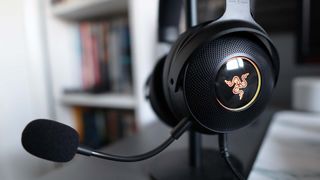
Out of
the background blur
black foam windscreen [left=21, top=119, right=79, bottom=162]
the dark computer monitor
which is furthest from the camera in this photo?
the background blur

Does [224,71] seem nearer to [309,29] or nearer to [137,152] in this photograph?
[137,152]

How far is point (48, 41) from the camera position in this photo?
98 centimetres

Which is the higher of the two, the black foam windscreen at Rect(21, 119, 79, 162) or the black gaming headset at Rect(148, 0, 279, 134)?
the black gaming headset at Rect(148, 0, 279, 134)

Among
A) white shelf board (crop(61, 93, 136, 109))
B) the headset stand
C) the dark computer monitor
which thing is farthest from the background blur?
the headset stand

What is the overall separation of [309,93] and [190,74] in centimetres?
56

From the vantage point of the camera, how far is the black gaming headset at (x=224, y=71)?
0.27 meters

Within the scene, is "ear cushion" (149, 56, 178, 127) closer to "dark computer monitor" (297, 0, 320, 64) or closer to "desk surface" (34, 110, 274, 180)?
"desk surface" (34, 110, 274, 180)

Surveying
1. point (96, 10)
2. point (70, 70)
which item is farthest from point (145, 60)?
point (70, 70)

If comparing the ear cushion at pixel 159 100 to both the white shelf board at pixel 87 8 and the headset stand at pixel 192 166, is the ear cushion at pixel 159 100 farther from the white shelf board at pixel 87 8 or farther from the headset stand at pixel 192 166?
the white shelf board at pixel 87 8

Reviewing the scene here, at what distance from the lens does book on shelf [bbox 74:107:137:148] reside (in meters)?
0.98

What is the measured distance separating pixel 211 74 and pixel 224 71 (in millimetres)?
17

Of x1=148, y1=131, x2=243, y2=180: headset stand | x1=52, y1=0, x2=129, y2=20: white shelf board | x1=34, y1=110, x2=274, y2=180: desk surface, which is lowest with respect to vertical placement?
x1=34, y1=110, x2=274, y2=180: desk surface

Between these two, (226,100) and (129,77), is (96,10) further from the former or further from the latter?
(226,100)

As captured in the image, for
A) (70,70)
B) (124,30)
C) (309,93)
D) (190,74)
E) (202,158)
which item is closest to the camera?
(190,74)
